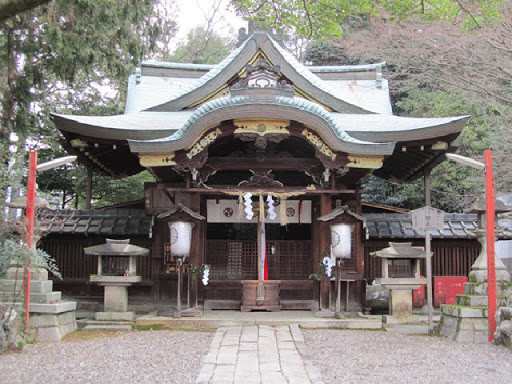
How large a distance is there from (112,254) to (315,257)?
153 inches

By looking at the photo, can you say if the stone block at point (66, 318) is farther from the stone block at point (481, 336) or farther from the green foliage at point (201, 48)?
the green foliage at point (201, 48)

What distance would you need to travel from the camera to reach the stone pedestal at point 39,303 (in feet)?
23.8

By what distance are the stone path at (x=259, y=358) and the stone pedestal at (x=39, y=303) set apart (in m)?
2.44

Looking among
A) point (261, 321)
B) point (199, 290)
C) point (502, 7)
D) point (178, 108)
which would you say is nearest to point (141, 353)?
point (261, 321)

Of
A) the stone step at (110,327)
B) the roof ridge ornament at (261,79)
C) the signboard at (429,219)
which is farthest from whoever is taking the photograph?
the roof ridge ornament at (261,79)

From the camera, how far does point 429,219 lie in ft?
26.2

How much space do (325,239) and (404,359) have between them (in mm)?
3618

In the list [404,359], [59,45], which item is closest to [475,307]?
[404,359]

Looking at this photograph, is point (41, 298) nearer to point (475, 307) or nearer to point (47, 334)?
point (47, 334)

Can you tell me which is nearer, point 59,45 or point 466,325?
point 466,325

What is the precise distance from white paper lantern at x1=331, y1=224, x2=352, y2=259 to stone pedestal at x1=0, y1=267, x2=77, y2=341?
15.3 feet

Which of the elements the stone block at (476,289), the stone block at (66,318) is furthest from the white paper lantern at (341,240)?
the stone block at (66,318)

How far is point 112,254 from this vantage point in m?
8.70

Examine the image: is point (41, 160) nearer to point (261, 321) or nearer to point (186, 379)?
point (261, 321)
